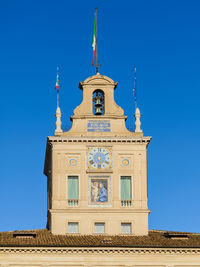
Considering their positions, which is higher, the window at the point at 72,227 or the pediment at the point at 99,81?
the pediment at the point at 99,81

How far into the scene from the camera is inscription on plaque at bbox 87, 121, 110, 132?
80.1 metres

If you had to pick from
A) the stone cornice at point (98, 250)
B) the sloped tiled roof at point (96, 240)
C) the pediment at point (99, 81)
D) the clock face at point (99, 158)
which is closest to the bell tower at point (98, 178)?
the clock face at point (99, 158)

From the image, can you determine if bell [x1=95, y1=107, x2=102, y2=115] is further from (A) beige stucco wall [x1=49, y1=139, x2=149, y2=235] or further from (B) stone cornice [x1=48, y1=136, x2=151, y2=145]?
(A) beige stucco wall [x1=49, y1=139, x2=149, y2=235]

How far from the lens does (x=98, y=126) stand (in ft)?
263

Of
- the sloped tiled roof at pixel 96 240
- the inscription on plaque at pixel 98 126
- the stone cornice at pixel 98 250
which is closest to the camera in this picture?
the stone cornice at pixel 98 250

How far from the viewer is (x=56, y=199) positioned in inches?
3061

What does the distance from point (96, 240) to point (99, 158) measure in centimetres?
875

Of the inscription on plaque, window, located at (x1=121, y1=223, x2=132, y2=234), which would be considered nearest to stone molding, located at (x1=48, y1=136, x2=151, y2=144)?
the inscription on plaque

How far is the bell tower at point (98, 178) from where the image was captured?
254 ft

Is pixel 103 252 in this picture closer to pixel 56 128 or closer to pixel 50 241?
pixel 50 241

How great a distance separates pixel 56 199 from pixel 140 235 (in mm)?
8721

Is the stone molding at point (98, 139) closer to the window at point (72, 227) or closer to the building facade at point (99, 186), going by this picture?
the building facade at point (99, 186)

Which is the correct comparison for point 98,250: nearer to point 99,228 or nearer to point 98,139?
point 99,228

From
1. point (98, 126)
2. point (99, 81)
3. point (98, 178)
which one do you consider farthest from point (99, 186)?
point (99, 81)
